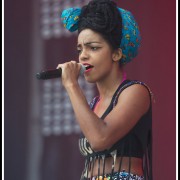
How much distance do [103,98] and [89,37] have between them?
0.25m

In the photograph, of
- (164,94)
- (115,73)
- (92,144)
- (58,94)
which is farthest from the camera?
(58,94)

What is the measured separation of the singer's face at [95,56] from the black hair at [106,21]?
0.07 ft

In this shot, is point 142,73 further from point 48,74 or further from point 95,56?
point 48,74

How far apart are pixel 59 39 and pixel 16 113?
0.62m

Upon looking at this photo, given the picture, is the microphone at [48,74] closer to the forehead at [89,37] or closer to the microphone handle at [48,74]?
the microphone handle at [48,74]

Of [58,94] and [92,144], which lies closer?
[92,144]

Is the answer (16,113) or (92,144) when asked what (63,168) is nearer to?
(16,113)

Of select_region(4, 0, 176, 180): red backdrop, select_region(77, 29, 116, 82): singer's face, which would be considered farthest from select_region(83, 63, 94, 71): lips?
select_region(4, 0, 176, 180): red backdrop

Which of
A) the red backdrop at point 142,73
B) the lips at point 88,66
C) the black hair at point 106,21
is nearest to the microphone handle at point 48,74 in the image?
the lips at point 88,66

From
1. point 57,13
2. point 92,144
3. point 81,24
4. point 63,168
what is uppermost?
point 57,13

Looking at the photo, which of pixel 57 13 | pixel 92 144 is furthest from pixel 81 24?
pixel 57 13

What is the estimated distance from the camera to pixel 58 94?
4004mm

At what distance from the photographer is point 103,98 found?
2.22 m

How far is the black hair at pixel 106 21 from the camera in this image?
212 cm
